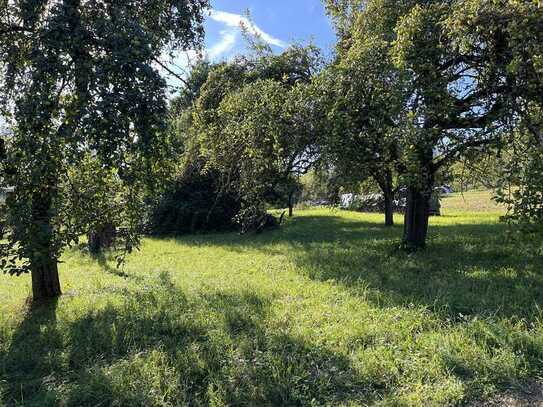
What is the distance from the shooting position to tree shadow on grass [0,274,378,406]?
132 inches

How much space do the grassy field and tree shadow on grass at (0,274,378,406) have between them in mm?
14

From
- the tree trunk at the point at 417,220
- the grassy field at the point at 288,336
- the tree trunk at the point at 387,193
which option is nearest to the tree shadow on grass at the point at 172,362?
the grassy field at the point at 288,336

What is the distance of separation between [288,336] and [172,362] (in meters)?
1.25

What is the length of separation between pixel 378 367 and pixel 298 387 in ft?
2.52

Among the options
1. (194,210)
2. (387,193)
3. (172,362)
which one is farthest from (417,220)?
(194,210)

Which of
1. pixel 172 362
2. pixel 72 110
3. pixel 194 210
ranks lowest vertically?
pixel 172 362

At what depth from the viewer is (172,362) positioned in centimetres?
390

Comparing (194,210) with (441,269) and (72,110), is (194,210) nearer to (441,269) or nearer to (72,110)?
(441,269)

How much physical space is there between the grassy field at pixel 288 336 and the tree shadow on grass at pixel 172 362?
14mm

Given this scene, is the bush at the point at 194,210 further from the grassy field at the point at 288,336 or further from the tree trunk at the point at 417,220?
the grassy field at the point at 288,336

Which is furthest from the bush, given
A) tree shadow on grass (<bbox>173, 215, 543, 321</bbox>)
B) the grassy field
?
the grassy field

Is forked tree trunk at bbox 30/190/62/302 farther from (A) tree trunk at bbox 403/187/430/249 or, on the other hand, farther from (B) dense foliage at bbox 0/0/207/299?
(A) tree trunk at bbox 403/187/430/249

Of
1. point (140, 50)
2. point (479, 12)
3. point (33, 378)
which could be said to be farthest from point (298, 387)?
point (479, 12)

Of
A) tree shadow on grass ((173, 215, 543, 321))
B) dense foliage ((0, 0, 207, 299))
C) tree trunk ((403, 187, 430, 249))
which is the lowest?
tree shadow on grass ((173, 215, 543, 321))
